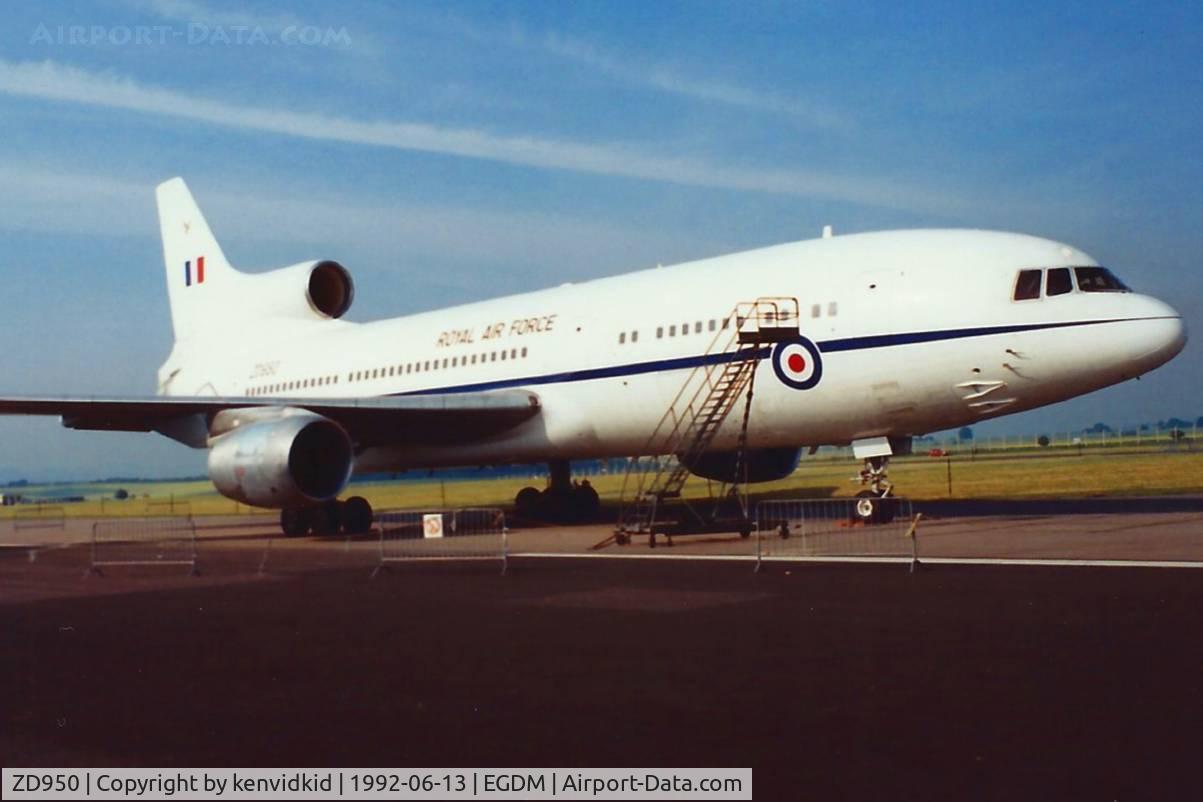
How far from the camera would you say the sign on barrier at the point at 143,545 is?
1781cm

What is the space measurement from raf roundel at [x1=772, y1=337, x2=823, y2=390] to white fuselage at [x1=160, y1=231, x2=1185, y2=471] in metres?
0.10

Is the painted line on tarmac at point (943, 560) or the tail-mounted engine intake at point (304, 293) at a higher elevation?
the tail-mounted engine intake at point (304, 293)

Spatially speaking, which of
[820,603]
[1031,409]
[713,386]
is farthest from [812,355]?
[820,603]

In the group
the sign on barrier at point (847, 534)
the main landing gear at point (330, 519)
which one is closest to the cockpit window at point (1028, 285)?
the sign on barrier at point (847, 534)

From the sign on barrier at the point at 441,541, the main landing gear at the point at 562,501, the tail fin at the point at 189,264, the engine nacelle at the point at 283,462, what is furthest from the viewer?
the tail fin at the point at 189,264

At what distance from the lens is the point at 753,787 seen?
493cm

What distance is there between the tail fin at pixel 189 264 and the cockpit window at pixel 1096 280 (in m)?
22.9

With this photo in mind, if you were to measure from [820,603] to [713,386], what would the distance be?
860cm

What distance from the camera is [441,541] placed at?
20.1 metres

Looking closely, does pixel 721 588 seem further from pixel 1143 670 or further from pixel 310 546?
pixel 310 546

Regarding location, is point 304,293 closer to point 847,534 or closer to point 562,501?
point 562,501

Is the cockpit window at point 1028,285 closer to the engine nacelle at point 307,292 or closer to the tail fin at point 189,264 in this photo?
the engine nacelle at point 307,292

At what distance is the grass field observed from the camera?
30281 millimetres

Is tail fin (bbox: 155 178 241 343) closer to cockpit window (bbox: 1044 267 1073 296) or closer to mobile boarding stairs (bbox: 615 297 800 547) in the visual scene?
mobile boarding stairs (bbox: 615 297 800 547)
